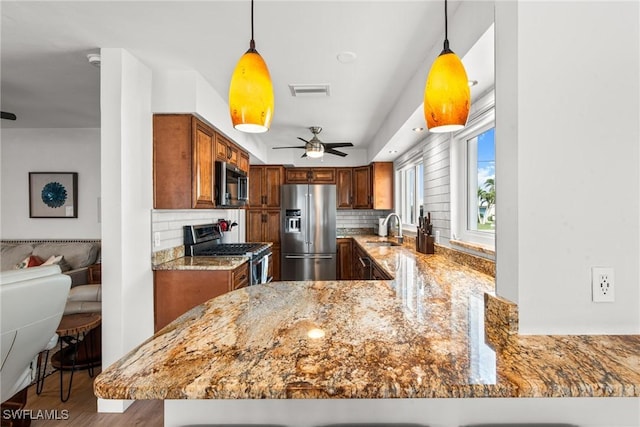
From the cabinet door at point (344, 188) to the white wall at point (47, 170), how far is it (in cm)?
356

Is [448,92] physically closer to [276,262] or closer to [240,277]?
[240,277]

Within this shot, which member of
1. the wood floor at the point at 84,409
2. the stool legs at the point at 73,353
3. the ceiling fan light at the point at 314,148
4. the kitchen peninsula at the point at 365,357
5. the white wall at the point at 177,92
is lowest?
the wood floor at the point at 84,409

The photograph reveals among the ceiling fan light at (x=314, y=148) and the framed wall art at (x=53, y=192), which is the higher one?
the ceiling fan light at (x=314, y=148)

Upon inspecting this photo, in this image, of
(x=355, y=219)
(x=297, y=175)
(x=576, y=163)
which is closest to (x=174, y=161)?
(x=576, y=163)

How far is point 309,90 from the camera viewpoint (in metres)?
2.89

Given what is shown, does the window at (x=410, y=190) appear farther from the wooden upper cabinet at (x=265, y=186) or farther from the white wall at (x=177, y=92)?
the white wall at (x=177, y=92)

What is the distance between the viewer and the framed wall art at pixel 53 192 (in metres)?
4.35

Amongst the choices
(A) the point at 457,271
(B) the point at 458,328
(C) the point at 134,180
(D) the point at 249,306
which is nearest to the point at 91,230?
(C) the point at 134,180

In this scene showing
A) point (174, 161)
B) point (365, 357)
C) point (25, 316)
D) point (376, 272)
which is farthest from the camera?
point (376, 272)

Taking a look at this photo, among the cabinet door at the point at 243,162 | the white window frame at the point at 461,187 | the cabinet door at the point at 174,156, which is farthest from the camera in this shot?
the cabinet door at the point at 243,162

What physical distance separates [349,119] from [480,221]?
6.52ft

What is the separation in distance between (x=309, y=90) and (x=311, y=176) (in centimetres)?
287

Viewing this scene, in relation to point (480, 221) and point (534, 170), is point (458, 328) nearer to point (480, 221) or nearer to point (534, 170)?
point (534, 170)

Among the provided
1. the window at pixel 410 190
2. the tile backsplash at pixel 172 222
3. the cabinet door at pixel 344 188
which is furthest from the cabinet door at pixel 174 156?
the cabinet door at pixel 344 188
